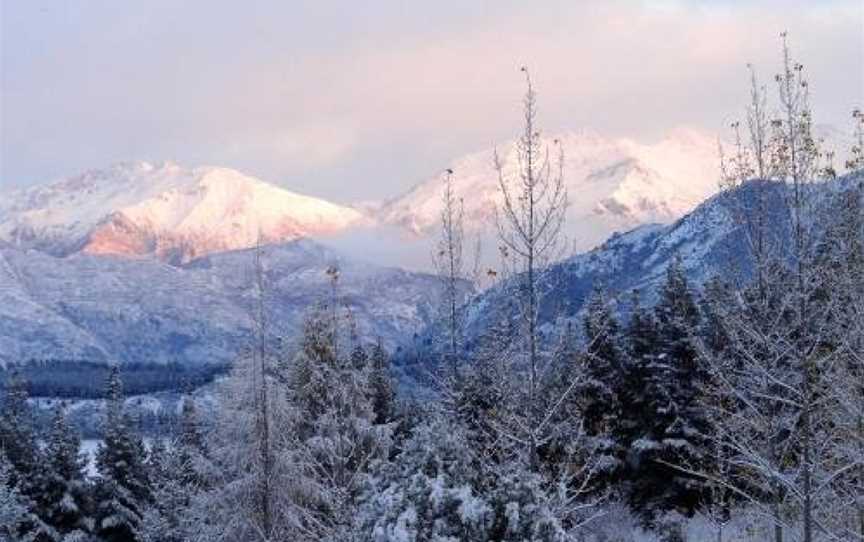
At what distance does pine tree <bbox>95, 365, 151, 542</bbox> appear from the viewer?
44.3 metres

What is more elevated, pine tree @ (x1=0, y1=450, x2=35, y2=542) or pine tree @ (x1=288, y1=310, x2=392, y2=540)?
pine tree @ (x1=288, y1=310, x2=392, y2=540)

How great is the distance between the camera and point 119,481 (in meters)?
45.7

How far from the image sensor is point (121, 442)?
46.4 m

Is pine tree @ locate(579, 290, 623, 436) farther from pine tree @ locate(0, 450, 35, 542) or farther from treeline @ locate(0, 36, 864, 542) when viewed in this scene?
pine tree @ locate(0, 450, 35, 542)

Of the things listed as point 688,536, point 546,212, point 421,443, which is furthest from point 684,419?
point 421,443

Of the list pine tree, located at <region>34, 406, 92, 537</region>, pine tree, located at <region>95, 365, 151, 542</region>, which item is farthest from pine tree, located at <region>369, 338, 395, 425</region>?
pine tree, located at <region>34, 406, 92, 537</region>

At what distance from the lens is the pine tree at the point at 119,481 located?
44344mm

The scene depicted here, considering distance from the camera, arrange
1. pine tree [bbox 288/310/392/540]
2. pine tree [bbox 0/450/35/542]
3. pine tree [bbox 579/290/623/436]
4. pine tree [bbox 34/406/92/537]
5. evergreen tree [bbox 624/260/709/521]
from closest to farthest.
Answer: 1. pine tree [bbox 288/310/392/540]
2. pine tree [bbox 0/450/35/542]
3. evergreen tree [bbox 624/260/709/521]
4. pine tree [bbox 579/290/623/436]
5. pine tree [bbox 34/406/92/537]

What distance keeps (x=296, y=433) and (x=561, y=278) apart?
14507 mm

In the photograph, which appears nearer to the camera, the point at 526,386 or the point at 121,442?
the point at 526,386

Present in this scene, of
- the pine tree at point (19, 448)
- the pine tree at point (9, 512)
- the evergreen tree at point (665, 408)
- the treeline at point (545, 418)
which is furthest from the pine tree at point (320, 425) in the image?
the pine tree at point (19, 448)

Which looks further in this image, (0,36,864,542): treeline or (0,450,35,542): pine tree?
(0,450,35,542): pine tree

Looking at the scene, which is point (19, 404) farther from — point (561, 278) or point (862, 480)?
point (862, 480)

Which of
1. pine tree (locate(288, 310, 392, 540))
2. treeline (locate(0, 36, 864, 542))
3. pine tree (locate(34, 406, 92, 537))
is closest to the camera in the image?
treeline (locate(0, 36, 864, 542))
